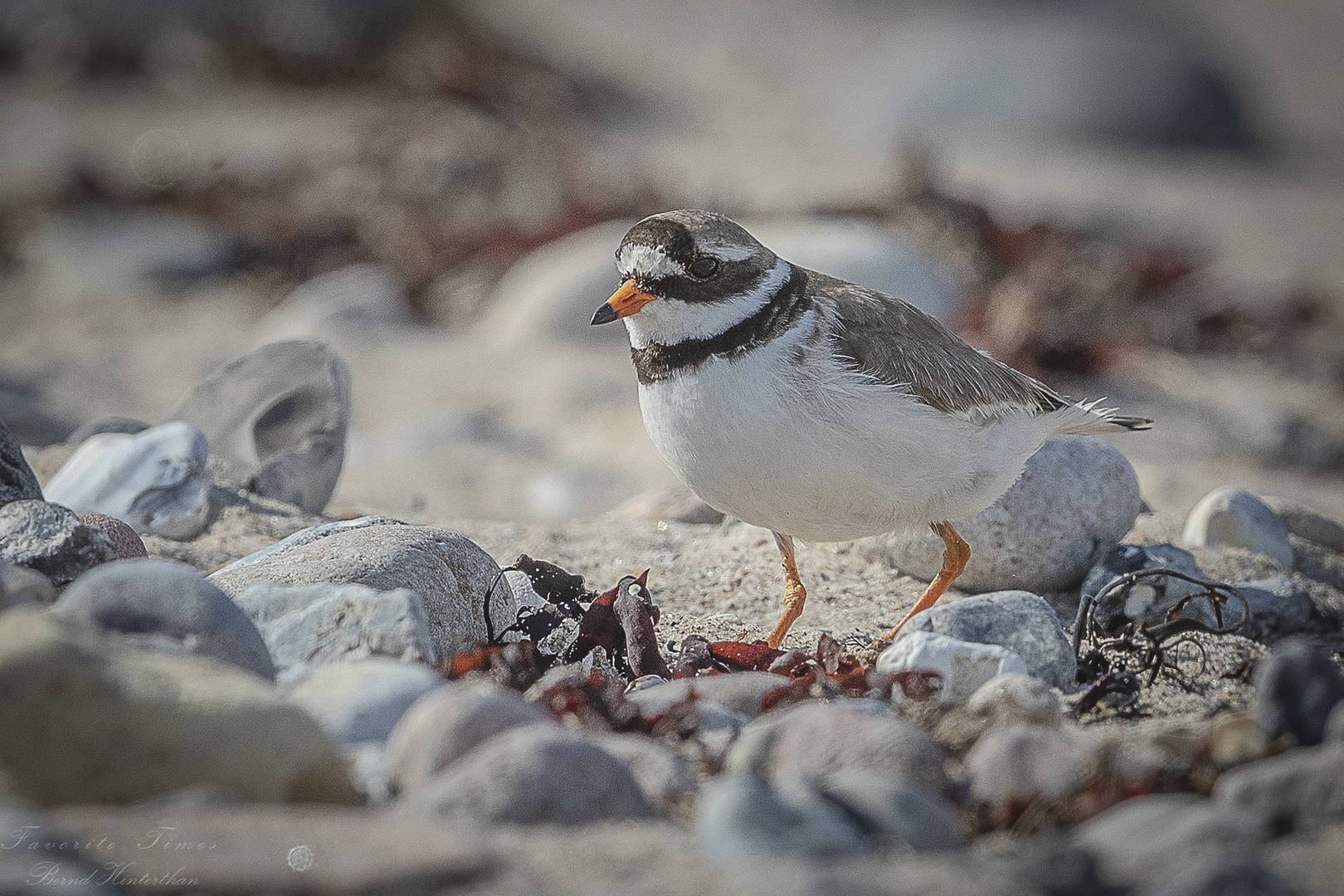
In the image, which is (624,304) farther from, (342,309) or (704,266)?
(342,309)

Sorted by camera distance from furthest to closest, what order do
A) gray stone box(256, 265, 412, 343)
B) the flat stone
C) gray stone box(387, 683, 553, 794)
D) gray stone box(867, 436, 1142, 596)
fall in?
gray stone box(256, 265, 412, 343) < gray stone box(867, 436, 1142, 596) < gray stone box(387, 683, 553, 794) < the flat stone

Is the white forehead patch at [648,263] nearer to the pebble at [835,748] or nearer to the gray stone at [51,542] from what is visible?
the pebble at [835,748]

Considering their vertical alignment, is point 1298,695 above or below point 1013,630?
above

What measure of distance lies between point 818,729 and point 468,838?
761mm

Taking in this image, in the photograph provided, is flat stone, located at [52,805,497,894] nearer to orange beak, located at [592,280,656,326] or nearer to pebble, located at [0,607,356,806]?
pebble, located at [0,607,356,806]

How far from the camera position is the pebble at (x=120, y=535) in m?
3.48

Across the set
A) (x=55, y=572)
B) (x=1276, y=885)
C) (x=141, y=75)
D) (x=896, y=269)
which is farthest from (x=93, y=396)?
(x=141, y=75)

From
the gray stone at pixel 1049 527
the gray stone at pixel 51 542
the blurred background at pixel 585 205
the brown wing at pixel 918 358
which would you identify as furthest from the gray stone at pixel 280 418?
the gray stone at pixel 1049 527

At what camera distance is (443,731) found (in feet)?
7.34

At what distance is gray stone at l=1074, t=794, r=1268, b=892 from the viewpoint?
76.7 inches

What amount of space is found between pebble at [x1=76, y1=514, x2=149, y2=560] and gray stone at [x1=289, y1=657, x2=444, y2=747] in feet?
4.02

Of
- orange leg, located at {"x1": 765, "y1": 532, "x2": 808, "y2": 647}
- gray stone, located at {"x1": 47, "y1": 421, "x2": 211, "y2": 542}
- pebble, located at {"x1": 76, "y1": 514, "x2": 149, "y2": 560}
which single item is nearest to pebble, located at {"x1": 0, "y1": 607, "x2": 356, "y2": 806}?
pebble, located at {"x1": 76, "y1": 514, "x2": 149, "y2": 560}

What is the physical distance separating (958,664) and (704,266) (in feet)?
4.07

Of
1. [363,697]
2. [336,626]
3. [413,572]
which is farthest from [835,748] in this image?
[413,572]
